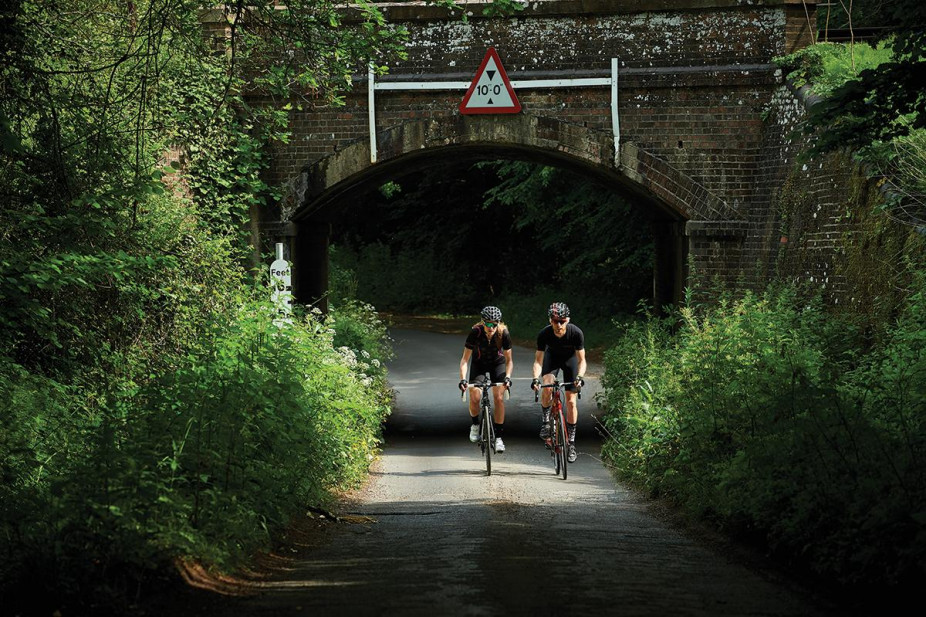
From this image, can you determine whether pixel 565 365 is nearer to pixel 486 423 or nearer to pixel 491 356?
pixel 491 356

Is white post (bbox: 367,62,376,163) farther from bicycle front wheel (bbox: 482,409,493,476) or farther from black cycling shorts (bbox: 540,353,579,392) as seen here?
bicycle front wheel (bbox: 482,409,493,476)

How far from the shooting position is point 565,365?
42.0ft

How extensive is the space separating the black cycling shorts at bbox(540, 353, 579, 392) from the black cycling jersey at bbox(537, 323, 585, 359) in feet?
0.15

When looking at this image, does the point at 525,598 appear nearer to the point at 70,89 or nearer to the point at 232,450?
the point at 232,450

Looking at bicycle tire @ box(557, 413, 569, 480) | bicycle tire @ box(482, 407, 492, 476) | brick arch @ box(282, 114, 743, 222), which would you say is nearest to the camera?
bicycle tire @ box(557, 413, 569, 480)

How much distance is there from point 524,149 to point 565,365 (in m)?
5.10

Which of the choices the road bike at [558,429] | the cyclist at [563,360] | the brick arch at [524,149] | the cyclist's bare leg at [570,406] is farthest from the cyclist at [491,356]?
the brick arch at [524,149]

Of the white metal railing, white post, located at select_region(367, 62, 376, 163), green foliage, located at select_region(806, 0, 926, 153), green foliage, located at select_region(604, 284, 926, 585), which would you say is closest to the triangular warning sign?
the white metal railing

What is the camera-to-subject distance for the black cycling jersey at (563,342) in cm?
1276

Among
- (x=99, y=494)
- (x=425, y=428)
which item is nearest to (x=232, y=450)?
(x=99, y=494)

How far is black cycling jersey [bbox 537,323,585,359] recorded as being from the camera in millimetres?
Result: 12758

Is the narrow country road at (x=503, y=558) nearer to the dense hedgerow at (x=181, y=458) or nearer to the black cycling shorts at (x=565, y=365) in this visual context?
the dense hedgerow at (x=181, y=458)

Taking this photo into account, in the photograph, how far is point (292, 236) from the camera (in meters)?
16.9

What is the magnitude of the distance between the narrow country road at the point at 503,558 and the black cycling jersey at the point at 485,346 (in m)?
1.29
